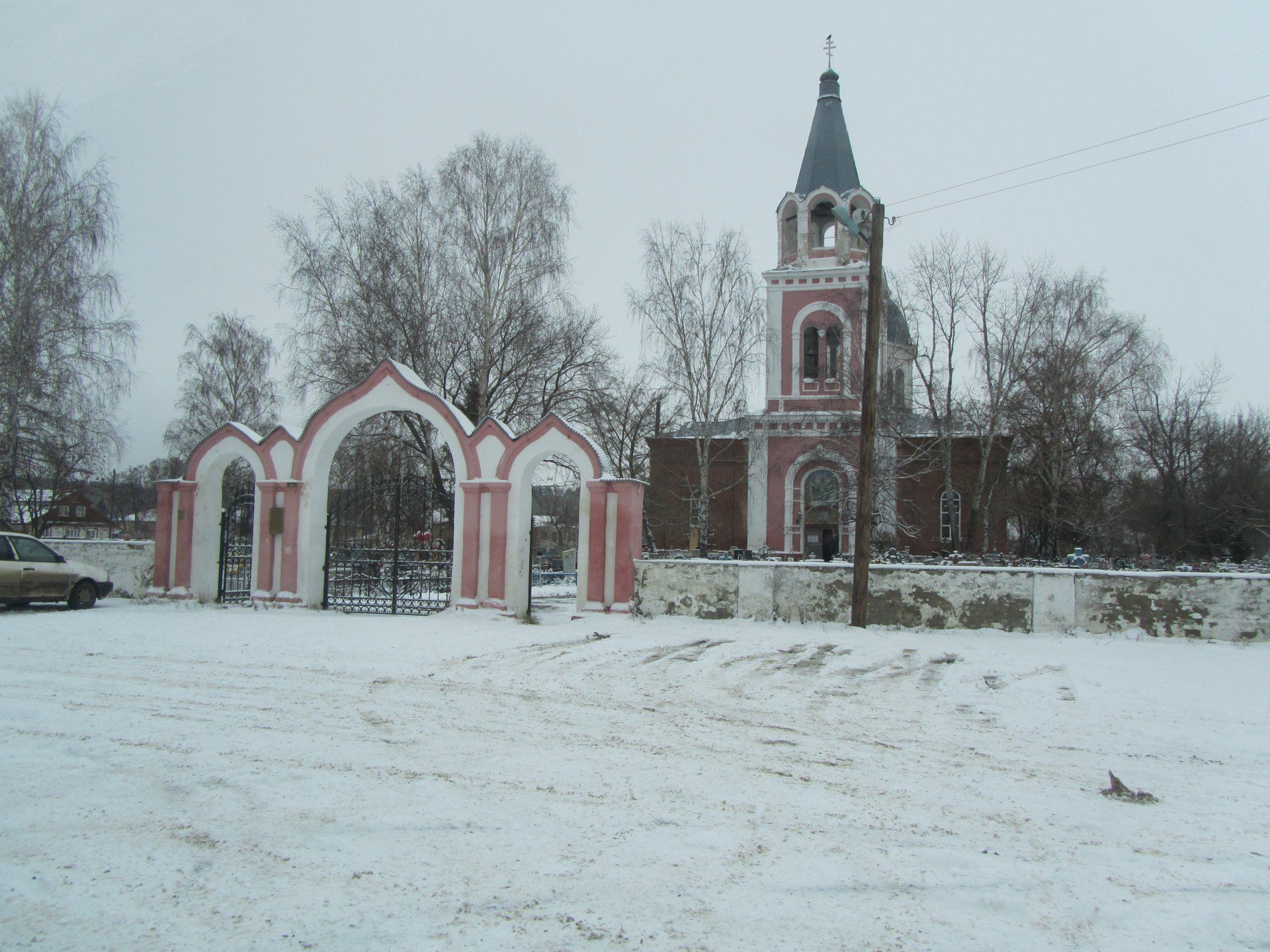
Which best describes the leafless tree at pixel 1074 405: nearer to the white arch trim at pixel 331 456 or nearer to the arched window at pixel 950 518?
the arched window at pixel 950 518

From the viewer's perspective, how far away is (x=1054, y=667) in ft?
30.6

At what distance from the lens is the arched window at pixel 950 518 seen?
28.8 metres

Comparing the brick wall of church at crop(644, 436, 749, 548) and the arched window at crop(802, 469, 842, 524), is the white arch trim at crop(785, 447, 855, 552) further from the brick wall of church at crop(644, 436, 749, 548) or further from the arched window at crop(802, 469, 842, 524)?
the brick wall of church at crop(644, 436, 749, 548)

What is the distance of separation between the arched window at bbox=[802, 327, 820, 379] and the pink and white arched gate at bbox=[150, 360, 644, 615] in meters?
17.0

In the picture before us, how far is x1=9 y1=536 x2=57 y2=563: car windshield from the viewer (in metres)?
13.7

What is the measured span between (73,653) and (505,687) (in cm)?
532

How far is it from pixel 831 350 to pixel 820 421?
9.26ft

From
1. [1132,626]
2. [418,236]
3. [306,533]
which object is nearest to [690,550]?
[418,236]

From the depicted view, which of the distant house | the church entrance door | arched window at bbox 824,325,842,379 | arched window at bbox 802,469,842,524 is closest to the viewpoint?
the distant house

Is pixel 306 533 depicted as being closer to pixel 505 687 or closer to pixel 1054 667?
pixel 505 687

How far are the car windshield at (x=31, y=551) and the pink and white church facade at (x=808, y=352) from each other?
68.8ft

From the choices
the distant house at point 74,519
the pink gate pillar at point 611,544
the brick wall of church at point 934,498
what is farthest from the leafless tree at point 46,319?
the brick wall of church at point 934,498

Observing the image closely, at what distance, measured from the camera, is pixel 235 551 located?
54.3ft

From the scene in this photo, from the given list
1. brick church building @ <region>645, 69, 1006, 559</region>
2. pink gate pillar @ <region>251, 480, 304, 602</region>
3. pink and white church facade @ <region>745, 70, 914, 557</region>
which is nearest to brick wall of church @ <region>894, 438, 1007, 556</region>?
brick church building @ <region>645, 69, 1006, 559</region>
